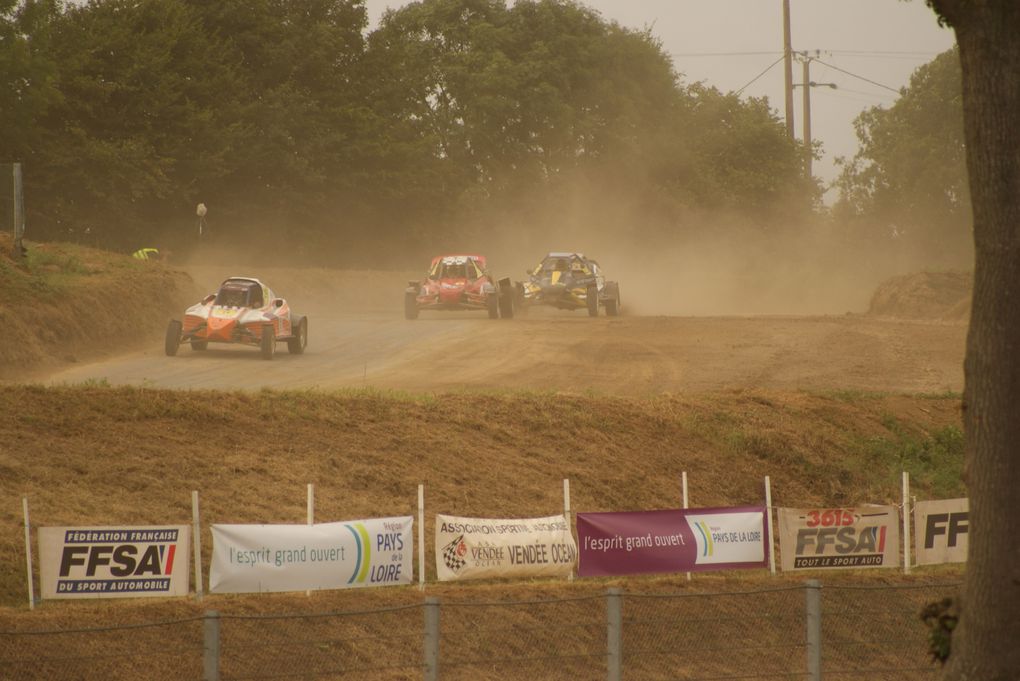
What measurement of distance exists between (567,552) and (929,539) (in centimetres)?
504

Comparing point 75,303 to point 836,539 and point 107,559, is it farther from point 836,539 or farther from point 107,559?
point 836,539

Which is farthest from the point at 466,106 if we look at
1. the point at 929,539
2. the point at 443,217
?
the point at 929,539

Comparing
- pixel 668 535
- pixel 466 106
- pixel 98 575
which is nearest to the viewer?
pixel 98 575

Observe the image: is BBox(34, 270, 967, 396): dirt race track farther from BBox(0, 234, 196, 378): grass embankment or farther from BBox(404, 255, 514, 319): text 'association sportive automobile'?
BBox(0, 234, 196, 378): grass embankment

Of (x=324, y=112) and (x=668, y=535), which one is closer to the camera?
(x=668, y=535)

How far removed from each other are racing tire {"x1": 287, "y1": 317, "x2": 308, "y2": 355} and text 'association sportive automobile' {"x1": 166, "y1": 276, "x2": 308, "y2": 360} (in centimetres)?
54

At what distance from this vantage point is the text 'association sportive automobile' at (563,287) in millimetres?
40969

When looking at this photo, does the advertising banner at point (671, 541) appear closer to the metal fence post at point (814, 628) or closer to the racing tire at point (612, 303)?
the metal fence post at point (814, 628)

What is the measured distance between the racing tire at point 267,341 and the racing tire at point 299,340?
3.31 ft

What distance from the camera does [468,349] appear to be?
31.5m

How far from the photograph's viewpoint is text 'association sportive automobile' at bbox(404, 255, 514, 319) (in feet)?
128

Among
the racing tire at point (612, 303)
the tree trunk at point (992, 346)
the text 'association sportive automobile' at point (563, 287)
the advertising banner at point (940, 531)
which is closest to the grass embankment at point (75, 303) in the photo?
the text 'association sportive automobile' at point (563, 287)

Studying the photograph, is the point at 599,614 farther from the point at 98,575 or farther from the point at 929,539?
the point at 98,575

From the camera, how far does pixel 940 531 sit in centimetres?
1717
